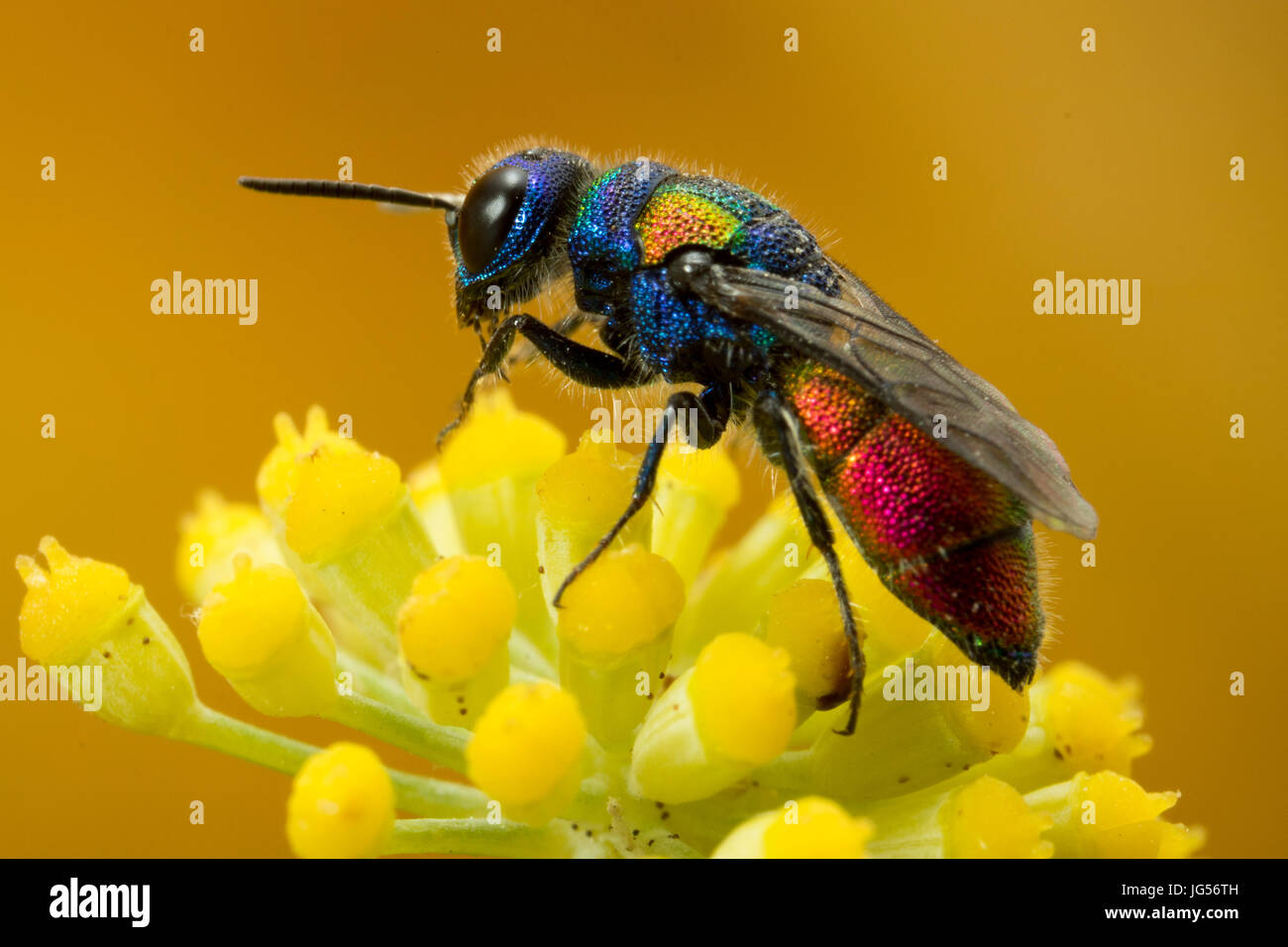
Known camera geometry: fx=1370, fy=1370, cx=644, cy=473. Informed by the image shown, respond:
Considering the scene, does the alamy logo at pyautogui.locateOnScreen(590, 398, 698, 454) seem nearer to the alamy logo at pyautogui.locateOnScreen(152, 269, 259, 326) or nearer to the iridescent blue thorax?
the iridescent blue thorax

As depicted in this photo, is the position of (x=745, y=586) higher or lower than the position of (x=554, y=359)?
lower

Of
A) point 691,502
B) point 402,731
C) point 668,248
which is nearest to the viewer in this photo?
point 402,731

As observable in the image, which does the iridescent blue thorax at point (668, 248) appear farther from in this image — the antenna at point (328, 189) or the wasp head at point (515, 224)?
the antenna at point (328, 189)

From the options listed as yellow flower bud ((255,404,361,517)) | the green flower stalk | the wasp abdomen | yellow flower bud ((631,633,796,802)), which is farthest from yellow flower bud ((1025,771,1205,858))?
yellow flower bud ((255,404,361,517))

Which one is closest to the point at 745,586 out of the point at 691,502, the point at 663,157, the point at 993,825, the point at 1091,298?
the point at 691,502

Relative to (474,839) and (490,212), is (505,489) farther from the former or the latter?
(474,839)
